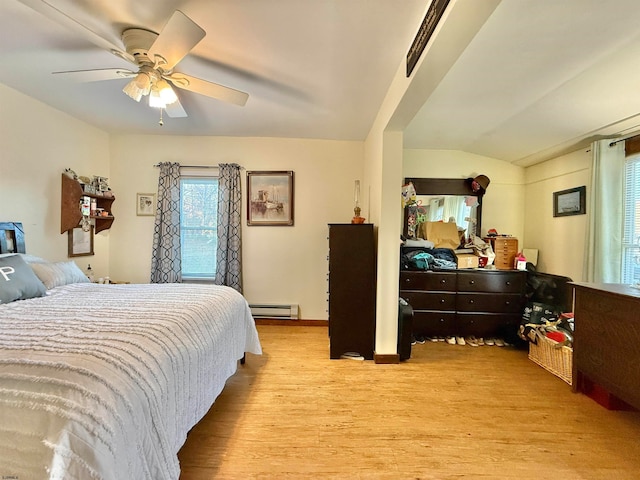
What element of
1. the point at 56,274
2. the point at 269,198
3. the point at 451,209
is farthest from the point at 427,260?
the point at 56,274

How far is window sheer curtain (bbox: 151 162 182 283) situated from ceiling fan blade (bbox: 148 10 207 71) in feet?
6.87

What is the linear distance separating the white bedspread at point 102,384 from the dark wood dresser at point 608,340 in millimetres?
2620

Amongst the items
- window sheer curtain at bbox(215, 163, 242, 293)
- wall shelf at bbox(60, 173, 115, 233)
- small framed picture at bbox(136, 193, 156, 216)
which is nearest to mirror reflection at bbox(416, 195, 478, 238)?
window sheer curtain at bbox(215, 163, 242, 293)

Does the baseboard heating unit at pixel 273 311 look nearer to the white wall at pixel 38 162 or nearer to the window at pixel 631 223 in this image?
the white wall at pixel 38 162

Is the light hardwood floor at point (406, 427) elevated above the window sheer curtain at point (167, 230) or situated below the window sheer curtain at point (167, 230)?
below

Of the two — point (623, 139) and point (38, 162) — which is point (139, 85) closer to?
point (38, 162)

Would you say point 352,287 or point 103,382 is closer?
point 103,382

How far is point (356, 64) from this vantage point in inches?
80.7

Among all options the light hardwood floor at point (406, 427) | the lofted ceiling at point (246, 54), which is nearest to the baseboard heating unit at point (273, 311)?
the light hardwood floor at point (406, 427)

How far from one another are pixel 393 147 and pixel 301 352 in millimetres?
2189

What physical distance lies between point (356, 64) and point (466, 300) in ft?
8.61

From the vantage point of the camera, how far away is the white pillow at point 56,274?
2248 millimetres

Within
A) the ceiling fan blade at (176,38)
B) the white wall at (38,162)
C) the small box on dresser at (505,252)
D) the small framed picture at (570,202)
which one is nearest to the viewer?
the ceiling fan blade at (176,38)

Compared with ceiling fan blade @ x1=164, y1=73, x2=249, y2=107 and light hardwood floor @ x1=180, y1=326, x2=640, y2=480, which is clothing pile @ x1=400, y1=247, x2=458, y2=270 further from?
ceiling fan blade @ x1=164, y1=73, x2=249, y2=107
